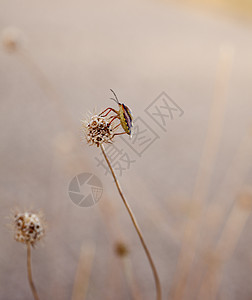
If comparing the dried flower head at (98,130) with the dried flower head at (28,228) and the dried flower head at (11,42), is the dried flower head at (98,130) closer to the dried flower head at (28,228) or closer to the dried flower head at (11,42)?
the dried flower head at (28,228)

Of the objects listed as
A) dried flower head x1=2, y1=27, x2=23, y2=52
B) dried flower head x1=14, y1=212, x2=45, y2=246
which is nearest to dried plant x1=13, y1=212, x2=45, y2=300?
dried flower head x1=14, y1=212, x2=45, y2=246

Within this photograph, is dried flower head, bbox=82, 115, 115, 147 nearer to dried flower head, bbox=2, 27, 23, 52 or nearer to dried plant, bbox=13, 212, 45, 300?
dried plant, bbox=13, 212, 45, 300

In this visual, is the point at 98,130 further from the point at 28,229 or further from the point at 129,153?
the point at 129,153

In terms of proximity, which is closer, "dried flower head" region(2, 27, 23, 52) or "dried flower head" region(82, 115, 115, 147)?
"dried flower head" region(82, 115, 115, 147)

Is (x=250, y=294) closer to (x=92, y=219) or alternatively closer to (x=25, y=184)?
(x=92, y=219)

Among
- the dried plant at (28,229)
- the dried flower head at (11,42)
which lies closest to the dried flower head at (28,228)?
the dried plant at (28,229)
